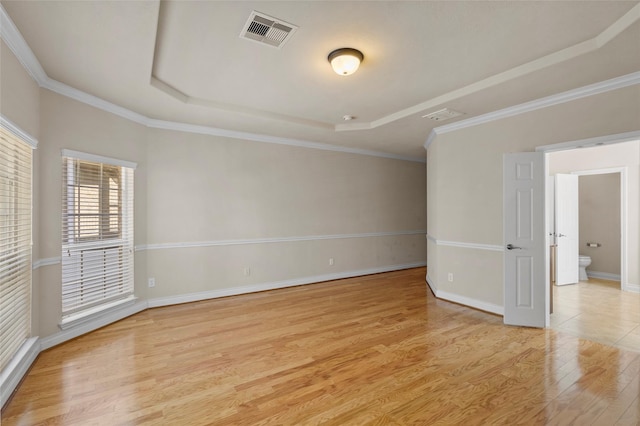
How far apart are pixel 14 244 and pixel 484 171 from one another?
201 inches

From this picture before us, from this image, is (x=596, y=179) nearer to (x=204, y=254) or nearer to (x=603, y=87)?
(x=603, y=87)

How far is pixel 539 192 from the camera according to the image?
11.8 ft

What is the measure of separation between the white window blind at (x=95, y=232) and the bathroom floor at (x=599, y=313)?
5.40m

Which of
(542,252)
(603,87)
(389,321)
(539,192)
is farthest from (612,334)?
(603,87)

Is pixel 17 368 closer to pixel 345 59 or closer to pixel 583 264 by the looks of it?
pixel 345 59

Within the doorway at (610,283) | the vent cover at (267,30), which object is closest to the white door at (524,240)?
the doorway at (610,283)

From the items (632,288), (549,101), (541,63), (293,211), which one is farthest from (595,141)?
(293,211)

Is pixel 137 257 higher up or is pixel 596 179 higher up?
pixel 596 179

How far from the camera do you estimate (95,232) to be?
3.61 metres

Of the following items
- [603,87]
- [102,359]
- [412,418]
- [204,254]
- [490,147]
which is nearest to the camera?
[412,418]

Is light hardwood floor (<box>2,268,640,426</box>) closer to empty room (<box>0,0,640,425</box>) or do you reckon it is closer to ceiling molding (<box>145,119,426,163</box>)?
empty room (<box>0,0,640,425</box>)

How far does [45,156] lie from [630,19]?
5.02 meters

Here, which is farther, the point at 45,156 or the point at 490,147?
the point at 490,147

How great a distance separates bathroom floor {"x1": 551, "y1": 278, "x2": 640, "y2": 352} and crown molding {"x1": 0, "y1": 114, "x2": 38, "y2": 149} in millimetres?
5596
